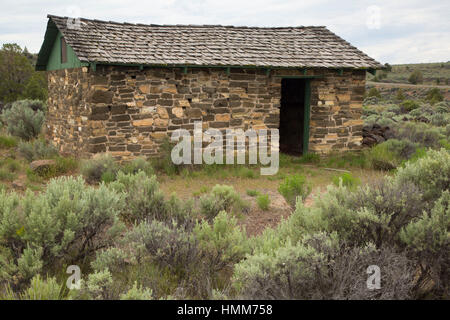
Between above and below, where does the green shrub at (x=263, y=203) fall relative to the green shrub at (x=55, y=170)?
below

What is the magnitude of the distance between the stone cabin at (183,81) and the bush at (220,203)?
4121 mm

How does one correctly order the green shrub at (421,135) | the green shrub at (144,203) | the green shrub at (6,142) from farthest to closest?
the green shrub at (6,142) < the green shrub at (421,135) < the green shrub at (144,203)

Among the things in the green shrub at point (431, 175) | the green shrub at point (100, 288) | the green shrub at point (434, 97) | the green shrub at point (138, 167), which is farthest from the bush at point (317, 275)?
the green shrub at point (434, 97)

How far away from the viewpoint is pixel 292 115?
47.5 feet

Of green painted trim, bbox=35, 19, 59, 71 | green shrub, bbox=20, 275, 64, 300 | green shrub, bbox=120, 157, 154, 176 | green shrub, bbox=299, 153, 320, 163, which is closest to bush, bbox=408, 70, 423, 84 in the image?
green shrub, bbox=299, 153, 320, 163

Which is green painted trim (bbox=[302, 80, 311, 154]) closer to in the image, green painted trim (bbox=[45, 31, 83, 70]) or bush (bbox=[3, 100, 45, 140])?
green painted trim (bbox=[45, 31, 83, 70])

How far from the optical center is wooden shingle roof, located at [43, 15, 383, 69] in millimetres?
10359

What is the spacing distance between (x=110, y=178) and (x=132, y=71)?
295 cm

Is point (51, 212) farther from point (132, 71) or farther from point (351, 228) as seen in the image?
point (132, 71)

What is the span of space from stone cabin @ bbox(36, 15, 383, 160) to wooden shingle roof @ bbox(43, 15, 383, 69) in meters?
0.03

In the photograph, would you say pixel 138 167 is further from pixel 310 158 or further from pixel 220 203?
pixel 310 158

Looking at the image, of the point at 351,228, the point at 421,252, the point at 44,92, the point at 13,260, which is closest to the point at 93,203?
the point at 13,260

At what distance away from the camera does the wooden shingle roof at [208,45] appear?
10359 mm

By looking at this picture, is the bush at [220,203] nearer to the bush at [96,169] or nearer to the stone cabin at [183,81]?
the bush at [96,169]
